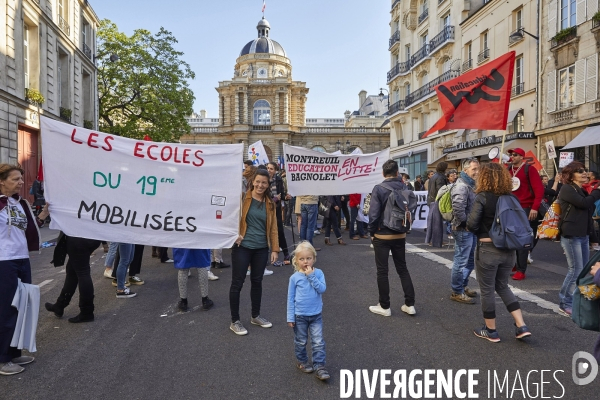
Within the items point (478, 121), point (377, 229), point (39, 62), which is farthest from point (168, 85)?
point (377, 229)

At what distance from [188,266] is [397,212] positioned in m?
2.54

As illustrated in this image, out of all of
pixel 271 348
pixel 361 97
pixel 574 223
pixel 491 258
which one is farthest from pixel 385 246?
pixel 361 97

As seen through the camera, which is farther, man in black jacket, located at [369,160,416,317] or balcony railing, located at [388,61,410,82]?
balcony railing, located at [388,61,410,82]

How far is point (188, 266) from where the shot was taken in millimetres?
5352

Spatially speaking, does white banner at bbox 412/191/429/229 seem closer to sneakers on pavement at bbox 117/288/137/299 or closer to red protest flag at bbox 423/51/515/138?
red protest flag at bbox 423/51/515/138

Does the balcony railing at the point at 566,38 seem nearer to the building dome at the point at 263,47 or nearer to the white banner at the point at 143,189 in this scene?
the white banner at the point at 143,189

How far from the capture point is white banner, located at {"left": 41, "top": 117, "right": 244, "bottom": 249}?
15.1 ft

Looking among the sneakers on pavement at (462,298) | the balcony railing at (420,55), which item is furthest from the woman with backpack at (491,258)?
the balcony railing at (420,55)

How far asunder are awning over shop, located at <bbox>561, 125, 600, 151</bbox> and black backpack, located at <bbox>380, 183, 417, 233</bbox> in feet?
42.9

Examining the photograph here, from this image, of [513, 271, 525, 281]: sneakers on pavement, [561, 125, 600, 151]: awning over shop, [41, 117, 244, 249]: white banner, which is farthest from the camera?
[561, 125, 600, 151]: awning over shop

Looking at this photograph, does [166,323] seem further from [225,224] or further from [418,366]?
[418,366]

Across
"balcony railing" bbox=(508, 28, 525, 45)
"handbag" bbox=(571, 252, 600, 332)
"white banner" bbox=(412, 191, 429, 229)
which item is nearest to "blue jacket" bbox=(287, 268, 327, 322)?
"handbag" bbox=(571, 252, 600, 332)

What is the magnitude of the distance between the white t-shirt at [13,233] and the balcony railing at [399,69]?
35054mm

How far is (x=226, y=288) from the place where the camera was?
6.48 m
